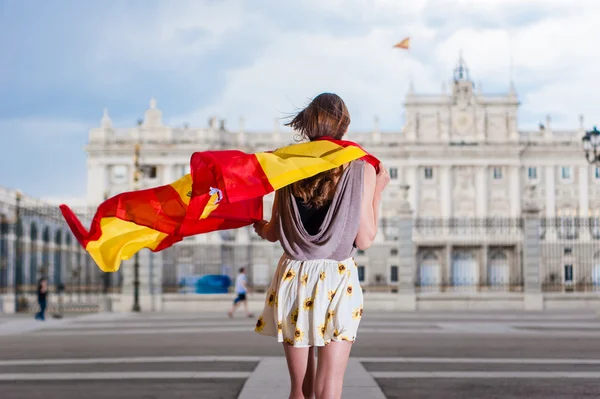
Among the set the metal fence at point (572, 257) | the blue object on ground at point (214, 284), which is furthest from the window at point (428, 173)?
the blue object on ground at point (214, 284)

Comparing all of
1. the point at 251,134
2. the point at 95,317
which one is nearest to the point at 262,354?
the point at 95,317

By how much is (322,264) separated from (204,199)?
→ 2.09ft

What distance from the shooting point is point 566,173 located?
7981 cm

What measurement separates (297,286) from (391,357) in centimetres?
722

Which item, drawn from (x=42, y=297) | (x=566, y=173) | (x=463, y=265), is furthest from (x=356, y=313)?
(x=566, y=173)

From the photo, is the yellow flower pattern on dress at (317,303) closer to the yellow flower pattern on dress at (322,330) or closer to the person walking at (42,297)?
the yellow flower pattern on dress at (322,330)

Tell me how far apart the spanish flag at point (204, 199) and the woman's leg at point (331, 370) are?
0.73 meters

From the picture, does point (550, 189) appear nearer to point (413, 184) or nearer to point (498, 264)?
point (413, 184)

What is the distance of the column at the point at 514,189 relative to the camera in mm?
79250

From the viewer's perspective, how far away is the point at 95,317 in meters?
22.2

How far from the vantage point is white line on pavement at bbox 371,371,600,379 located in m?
8.30

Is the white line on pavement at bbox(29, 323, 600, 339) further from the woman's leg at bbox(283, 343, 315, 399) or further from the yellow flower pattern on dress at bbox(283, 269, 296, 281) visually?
the yellow flower pattern on dress at bbox(283, 269, 296, 281)

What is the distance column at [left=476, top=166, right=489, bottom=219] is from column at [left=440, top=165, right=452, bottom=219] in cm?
271

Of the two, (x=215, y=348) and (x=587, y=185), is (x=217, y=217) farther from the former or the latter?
(x=587, y=185)
